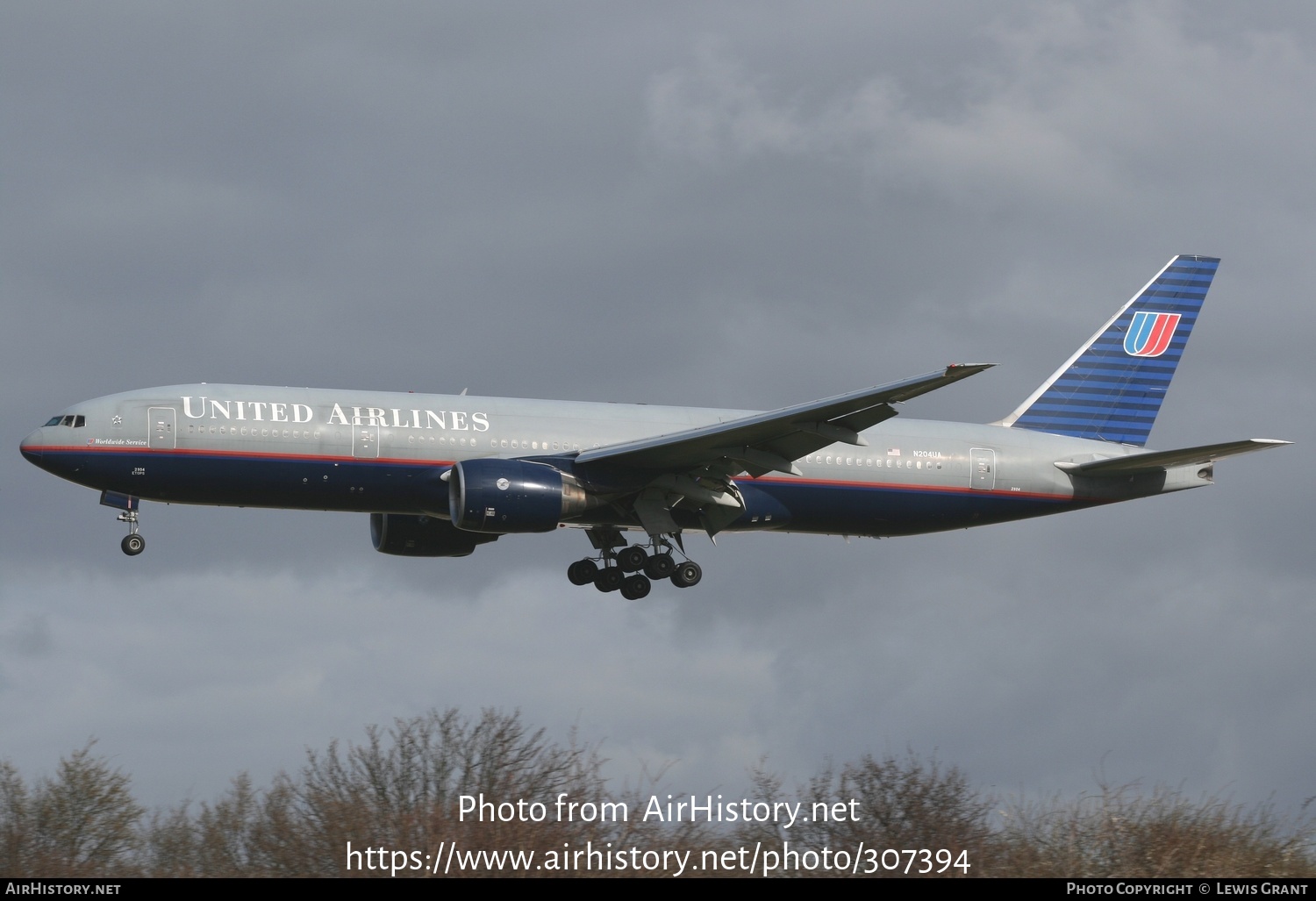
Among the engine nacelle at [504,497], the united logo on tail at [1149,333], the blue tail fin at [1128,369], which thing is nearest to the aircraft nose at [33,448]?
the engine nacelle at [504,497]

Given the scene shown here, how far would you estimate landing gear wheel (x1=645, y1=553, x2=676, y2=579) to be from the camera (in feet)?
130

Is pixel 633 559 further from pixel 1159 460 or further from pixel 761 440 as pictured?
pixel 1159 460

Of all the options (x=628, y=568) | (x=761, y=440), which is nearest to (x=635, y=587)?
(x=628, y=568)

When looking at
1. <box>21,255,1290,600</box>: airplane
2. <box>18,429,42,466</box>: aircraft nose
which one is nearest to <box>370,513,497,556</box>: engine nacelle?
<box>21,255,1290,600</box>: airplane

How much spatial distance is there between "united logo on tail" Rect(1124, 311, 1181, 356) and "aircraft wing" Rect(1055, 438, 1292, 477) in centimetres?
513

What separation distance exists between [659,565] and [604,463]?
4.17 metres

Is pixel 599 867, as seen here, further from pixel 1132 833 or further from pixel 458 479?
pixel 458 479

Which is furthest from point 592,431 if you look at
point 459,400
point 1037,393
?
point 1037,393

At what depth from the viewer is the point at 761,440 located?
119ft

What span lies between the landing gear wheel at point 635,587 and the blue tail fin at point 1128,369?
11.3m

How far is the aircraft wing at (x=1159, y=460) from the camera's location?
3722cm

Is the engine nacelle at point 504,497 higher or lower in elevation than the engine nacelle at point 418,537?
lower

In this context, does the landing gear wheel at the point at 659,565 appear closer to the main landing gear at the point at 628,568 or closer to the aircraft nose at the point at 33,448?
the main landing gear at the point at 628,568

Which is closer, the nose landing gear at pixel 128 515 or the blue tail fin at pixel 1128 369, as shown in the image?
the nose landing gear at pixel 128 515
